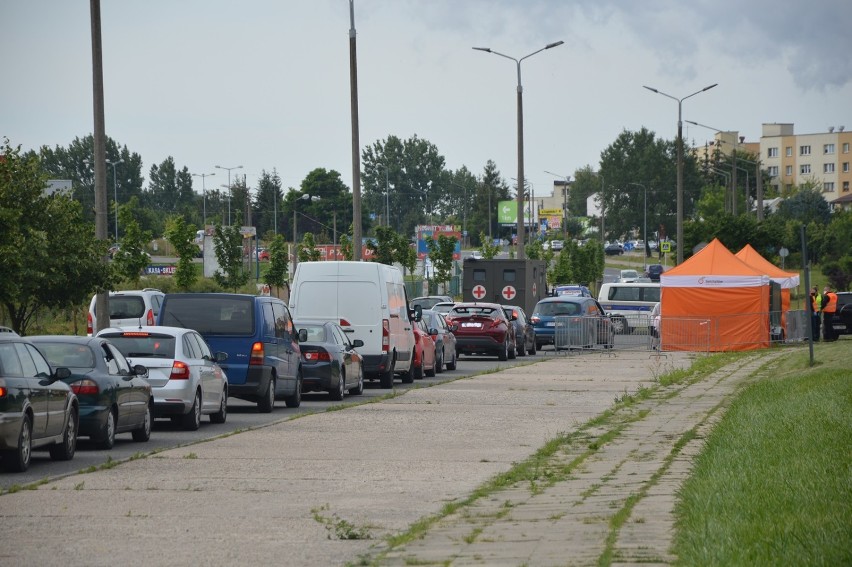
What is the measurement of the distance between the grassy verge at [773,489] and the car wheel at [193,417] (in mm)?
6885

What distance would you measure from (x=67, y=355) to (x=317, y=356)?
27.7 ft

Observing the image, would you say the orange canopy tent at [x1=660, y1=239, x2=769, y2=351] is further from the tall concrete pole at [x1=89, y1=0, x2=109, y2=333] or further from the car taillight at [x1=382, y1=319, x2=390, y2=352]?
the tall concrete pole at [x1=89, y1=0, x2=109, y2=333]

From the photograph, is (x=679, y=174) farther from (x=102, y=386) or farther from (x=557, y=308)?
(x=102, y=386)

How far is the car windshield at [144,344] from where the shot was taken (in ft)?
65.8

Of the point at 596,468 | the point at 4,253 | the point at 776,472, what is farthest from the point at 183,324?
the point at 776,472

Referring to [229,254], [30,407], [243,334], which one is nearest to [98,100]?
[243,334]

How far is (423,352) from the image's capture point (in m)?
33.2

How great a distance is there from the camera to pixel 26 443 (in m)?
14.6

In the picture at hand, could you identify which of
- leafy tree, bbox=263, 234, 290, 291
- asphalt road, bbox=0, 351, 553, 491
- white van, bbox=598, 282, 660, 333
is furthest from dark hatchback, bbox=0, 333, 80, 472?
leafy tree, bbox=263, 234, 290, 291

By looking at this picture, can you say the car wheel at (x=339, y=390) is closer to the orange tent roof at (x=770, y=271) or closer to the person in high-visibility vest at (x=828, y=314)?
the orange tent roof at (x=770, y=271)

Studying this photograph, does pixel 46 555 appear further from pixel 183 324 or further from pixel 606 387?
pixel 606 387

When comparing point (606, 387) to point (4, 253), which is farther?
point (606, 387)

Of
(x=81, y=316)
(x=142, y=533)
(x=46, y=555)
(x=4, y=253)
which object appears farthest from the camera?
(x=81, y=316)

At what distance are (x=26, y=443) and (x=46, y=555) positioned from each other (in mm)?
5488
